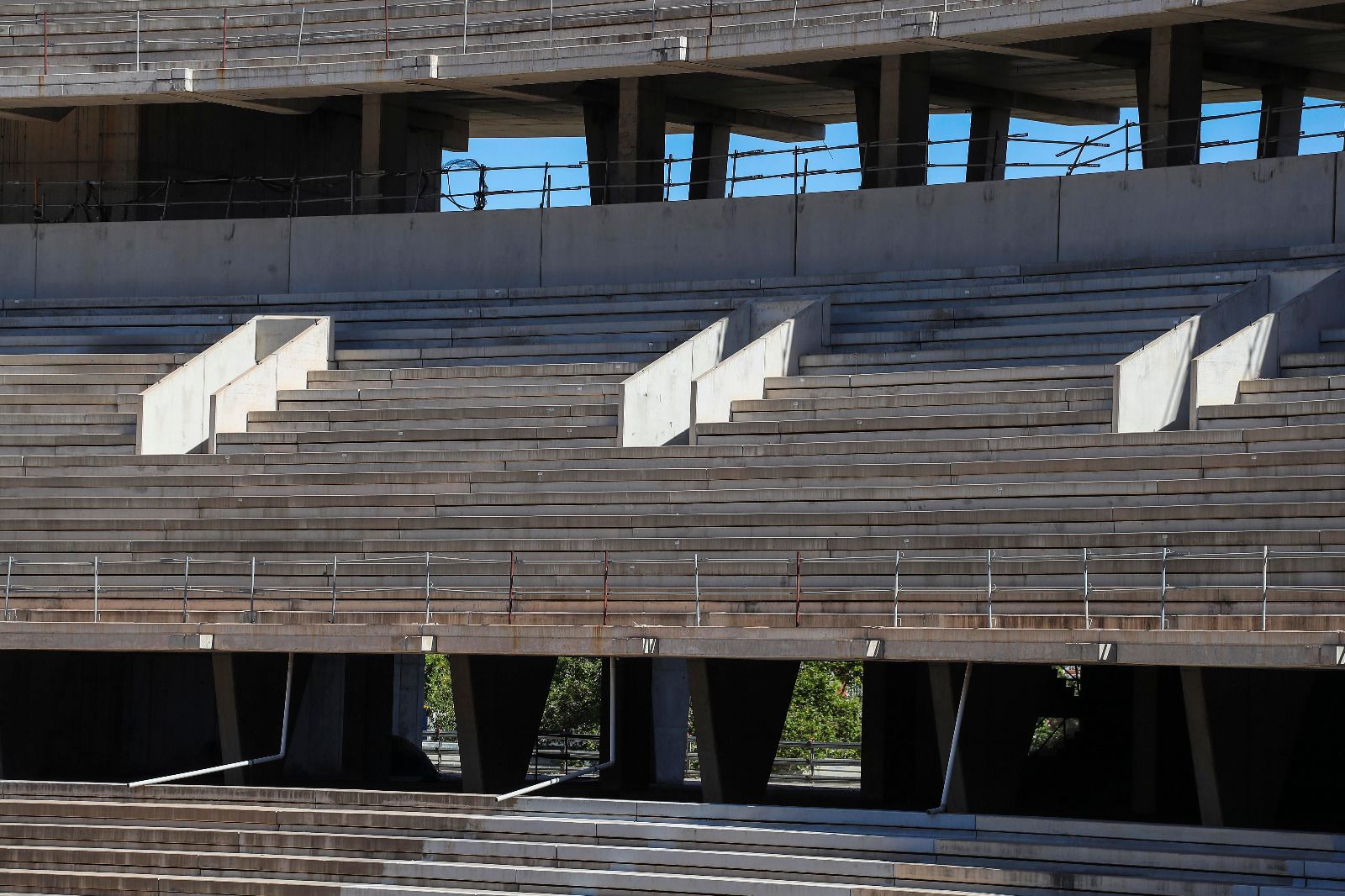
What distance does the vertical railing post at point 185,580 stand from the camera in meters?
17.7

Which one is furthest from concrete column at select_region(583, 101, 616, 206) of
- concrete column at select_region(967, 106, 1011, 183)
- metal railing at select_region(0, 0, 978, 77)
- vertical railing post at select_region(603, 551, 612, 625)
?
vertical railing post at select_region(603, 551, 612, 625)

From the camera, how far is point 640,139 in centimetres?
2667

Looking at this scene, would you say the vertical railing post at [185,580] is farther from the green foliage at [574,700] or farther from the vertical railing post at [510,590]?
the green foliage at [574,700]

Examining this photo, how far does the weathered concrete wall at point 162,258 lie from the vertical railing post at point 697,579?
33.7 feet

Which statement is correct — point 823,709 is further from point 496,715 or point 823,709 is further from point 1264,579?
point 1264,579

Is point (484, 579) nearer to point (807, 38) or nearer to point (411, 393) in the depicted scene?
point (411, 393)

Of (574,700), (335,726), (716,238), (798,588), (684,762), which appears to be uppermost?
(716,238)

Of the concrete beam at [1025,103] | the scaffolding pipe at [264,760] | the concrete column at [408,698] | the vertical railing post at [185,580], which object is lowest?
the concrete column at [408,698]

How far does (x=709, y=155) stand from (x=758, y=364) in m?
8.69

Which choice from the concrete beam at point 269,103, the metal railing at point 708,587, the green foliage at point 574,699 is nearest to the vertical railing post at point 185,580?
the metal railing at point 708,587

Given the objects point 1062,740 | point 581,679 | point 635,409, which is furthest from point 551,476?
point 581,679

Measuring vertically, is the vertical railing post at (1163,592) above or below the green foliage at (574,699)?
above

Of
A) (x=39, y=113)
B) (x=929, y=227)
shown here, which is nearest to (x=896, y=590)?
(x=929, y=227)

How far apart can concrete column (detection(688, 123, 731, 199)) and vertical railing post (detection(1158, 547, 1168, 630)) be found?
13.7m
